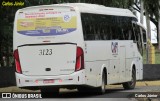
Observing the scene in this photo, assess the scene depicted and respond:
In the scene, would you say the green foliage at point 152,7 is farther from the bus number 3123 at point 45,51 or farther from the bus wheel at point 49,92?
the bus number 3123 at point 45,51

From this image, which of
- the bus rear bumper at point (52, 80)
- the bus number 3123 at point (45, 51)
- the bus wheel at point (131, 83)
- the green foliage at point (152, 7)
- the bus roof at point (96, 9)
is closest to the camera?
the bus rear bumper at point (52, 80)

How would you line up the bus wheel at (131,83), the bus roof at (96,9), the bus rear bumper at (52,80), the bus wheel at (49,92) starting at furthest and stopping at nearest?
the bus wheel at (131,83), the bus wheel at (49,92), the bus roof at (96,9), the bus rear bumper at (52,80)

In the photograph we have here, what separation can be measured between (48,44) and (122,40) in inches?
235

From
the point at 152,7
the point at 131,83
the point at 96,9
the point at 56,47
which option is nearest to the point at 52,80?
the point at 56,47

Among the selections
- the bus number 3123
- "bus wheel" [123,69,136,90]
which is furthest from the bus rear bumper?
"bus wheel" [123,69,136,90]

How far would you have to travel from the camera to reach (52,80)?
69.8ft

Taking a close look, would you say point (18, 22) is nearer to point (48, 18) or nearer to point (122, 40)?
point (48, 18)

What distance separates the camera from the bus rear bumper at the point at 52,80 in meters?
21.0

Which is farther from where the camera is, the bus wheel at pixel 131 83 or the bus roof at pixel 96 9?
the bus wheel at pixel 131 83

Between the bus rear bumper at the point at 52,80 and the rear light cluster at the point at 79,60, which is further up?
the rear light cluster at the point at 79,60

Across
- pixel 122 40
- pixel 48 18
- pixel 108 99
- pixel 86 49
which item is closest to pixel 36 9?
pixel 48 18

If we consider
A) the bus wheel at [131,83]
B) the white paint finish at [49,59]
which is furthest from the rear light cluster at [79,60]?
the bus wheel at [131,83]

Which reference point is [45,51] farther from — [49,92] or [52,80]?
[49,92]

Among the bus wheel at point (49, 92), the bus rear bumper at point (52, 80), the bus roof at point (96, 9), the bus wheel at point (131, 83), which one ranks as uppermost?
the bus roof at point (96, 9)
